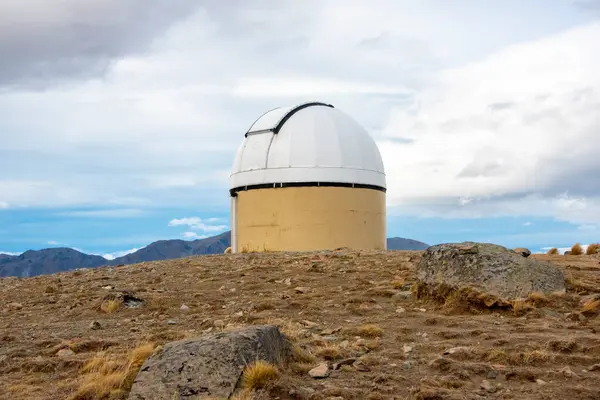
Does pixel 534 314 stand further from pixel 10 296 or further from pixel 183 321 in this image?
pixel 10 296

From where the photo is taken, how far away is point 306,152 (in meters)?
19.0

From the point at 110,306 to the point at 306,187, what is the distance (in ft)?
29.2

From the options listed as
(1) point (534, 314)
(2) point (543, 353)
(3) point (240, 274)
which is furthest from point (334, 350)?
(3) point (240, 274)

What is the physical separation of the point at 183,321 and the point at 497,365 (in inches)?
188

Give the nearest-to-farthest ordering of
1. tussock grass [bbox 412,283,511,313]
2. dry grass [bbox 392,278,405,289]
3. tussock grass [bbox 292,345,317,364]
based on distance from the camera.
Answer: tussock grass [bbox 292,345,317,364], tussock grass [bbox 412,283,511,313], dry grass [bbox 392,278,405,289]

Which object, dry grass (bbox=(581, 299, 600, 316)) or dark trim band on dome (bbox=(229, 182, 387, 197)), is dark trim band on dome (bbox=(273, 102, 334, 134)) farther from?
dry grass (bbox=(581, 299, 600, 316))

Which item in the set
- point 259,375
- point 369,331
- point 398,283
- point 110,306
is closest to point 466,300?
point 398,283

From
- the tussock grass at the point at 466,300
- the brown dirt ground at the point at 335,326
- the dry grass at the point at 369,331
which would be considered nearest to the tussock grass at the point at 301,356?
the brown dirt ground at the point at 335,326

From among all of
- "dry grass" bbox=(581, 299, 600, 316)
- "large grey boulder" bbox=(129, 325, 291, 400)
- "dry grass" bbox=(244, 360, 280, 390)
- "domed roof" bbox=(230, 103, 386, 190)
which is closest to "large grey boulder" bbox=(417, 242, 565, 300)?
"dry grass" bbox=(581, 299, 600, 316)

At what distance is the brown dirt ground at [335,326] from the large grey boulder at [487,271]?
331 mm

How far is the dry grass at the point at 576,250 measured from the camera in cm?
1698

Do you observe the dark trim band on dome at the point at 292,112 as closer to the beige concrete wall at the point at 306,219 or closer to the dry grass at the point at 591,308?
the beige concrete wall at the point at 306,219

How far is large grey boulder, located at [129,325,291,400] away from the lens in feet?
17.8

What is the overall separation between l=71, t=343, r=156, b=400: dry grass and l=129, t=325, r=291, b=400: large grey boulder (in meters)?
0.28
